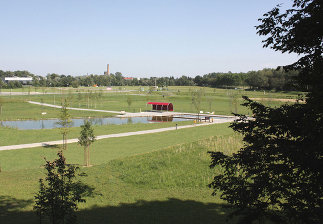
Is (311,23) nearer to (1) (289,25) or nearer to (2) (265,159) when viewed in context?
(1) (289,25)

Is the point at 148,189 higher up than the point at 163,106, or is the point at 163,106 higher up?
the point at 163,106

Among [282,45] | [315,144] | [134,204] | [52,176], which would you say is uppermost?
[282,45]

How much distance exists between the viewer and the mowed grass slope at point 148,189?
12.9 m

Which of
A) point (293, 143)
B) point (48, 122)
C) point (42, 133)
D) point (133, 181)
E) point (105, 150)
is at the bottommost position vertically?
point (48, 122)

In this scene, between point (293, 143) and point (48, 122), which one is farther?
point (48, 122)

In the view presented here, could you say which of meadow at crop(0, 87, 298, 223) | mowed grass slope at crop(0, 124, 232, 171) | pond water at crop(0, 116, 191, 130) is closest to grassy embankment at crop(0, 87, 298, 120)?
pond water at crop(0, 116, 191, 130)

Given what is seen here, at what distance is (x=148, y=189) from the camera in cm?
1803

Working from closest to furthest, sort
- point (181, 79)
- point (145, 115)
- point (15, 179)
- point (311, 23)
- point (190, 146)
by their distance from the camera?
1. point (311, 23)
2. point (15, 179)
3. point (190, 146)
4. point (145, 115)
5. point (181, 79)

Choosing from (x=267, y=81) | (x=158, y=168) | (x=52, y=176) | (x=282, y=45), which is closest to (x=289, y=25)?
(x=282, y=45)

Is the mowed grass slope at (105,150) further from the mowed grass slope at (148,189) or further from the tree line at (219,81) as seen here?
the tree line at (219,81)

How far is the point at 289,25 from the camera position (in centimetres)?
733

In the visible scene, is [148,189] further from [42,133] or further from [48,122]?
[48,122]

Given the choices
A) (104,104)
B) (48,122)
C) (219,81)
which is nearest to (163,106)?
(104,104)

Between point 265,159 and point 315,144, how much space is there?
116 centimetres
